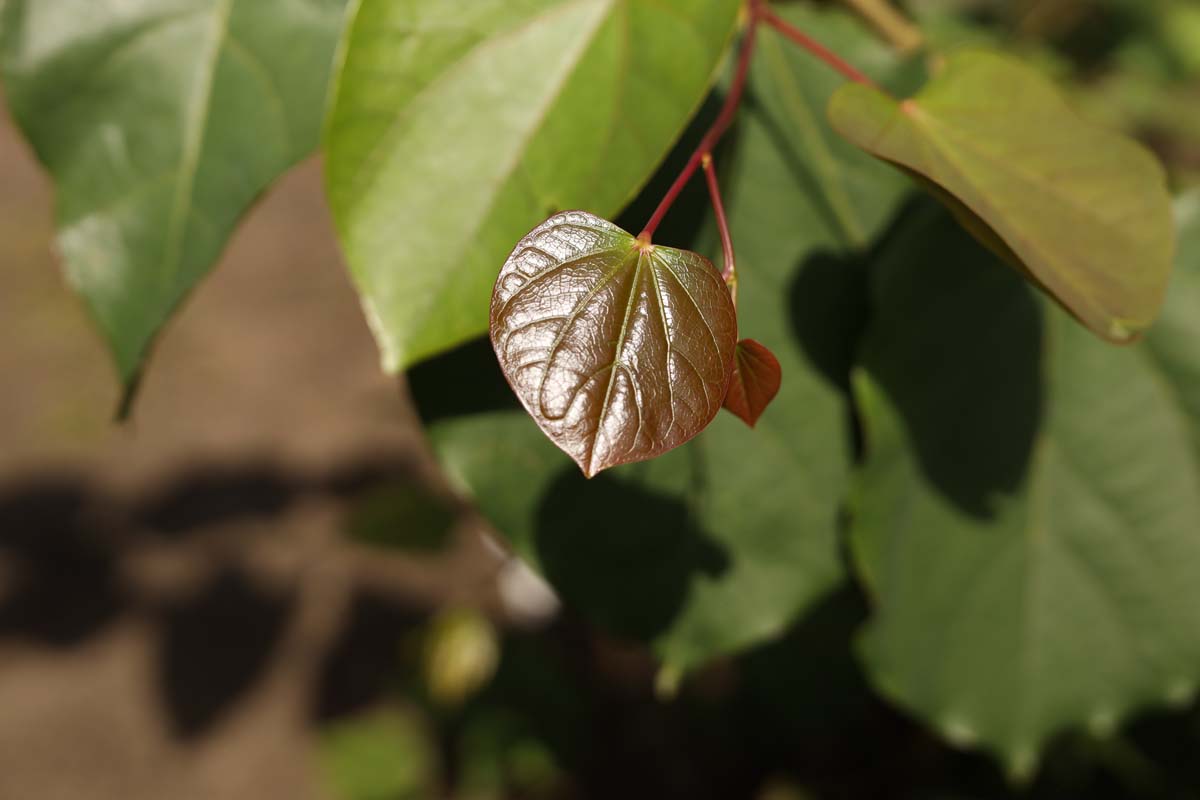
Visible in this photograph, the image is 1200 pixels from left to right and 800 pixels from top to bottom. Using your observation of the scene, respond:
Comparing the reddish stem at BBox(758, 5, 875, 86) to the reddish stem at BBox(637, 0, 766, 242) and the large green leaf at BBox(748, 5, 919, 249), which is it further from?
the large green leaf at BBox(748, 5, 919, 249)

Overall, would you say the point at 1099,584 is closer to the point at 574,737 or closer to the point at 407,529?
the point at 407,529

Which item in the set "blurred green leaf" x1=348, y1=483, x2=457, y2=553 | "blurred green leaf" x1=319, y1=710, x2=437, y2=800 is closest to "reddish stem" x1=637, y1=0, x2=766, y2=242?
"blurred green leaf" x1=348, y1=483, x2=457, y2=553

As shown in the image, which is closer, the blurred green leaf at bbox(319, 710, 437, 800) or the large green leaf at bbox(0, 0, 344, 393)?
the large green leaf at bbox(0, 0, 344, 393)

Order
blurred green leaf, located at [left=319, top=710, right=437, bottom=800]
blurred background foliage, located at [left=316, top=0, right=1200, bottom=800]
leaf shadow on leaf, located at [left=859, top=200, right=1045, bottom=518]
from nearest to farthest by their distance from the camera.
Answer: leaf shadow on leaf, located at [left=859, top=200, right=1045, bottom=518] < blurred background foliage, located at [left=316, top=0, right=1200, bottom=800] < blurred green leaf, located at [left=319, top=710, right=437, bottom=800]

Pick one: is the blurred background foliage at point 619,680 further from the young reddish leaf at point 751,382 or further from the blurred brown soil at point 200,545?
the young reddish leaf at point 751,382

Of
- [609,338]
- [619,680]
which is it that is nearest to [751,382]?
[609,338]

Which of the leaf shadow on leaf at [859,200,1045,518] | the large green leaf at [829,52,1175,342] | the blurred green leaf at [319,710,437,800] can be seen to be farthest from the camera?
the blurred green leaf at [319,710,437,800]
